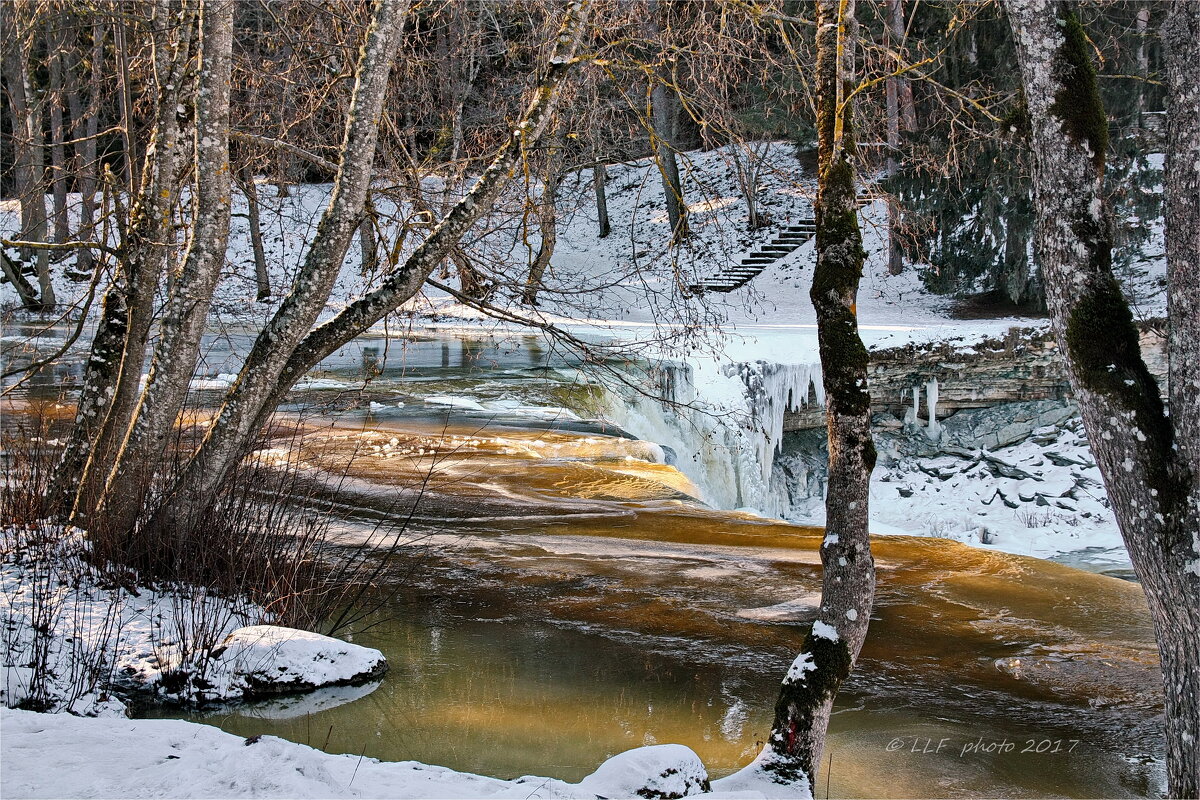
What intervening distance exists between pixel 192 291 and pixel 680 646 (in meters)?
3.73

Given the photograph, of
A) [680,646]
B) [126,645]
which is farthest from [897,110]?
[126,645]

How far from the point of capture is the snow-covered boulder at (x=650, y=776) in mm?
3578

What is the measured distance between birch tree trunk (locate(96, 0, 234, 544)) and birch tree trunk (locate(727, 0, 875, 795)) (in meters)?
3.50

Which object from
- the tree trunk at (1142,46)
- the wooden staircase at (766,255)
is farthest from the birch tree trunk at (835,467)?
the wooden staircase at (766,255)

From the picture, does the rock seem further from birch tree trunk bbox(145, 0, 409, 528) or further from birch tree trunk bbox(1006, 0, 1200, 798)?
birch tree trunk bbox(1006, 0, 1200, 798)

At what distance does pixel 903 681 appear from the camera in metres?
5.77

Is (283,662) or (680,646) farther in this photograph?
(680,646)

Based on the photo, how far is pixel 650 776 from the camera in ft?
11.9

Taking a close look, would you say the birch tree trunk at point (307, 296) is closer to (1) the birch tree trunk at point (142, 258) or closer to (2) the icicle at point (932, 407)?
(1) the birch tree trunk at point (142, 258)

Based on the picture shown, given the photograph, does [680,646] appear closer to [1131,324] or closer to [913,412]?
[1131,324]

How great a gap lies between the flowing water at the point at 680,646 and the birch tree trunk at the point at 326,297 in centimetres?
55

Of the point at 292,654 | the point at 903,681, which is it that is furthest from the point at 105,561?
the point at 903,681

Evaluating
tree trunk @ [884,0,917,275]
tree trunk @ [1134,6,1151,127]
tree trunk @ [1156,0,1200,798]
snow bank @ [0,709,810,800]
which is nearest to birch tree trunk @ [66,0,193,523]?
snow bank @ [0,709,810,800]

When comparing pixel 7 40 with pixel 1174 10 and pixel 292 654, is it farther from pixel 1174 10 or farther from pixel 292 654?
pixel 1174 10
